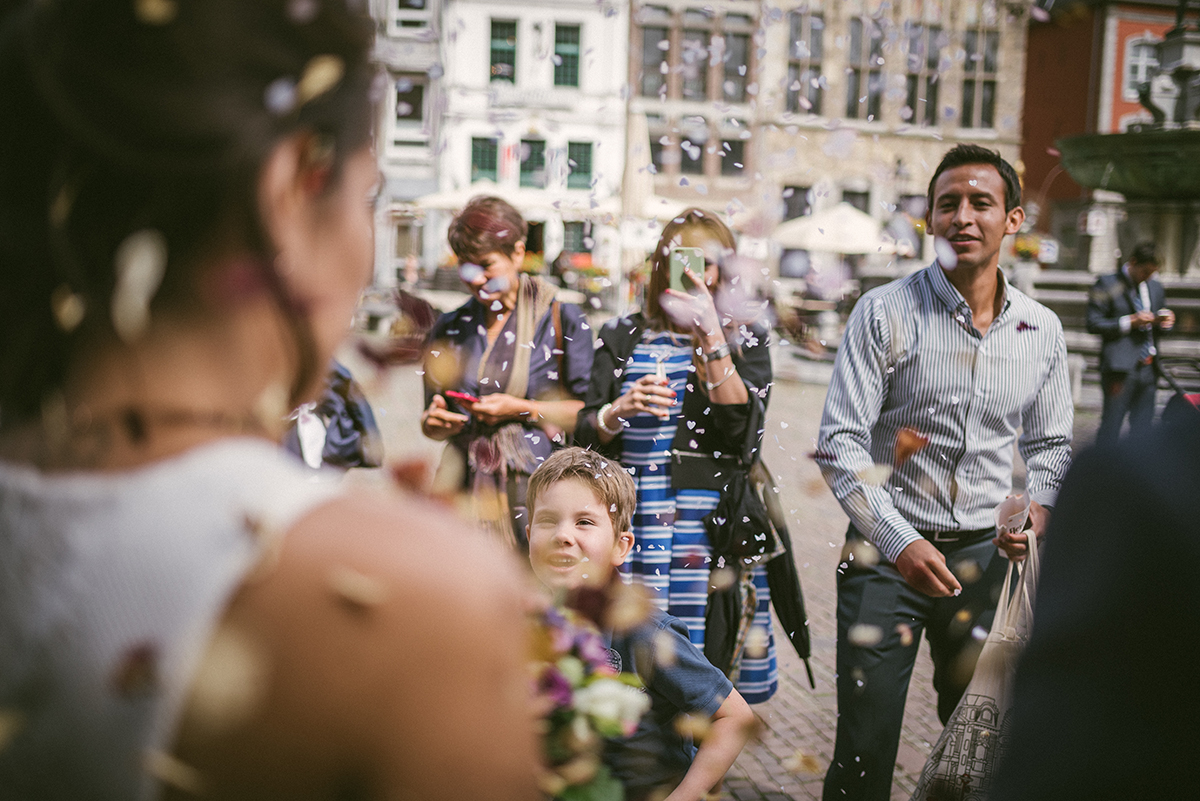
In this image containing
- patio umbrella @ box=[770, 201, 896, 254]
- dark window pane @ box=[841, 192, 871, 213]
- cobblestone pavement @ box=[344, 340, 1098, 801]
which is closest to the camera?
cobblestone pavement @ box=[344, 340, 1098, 801]

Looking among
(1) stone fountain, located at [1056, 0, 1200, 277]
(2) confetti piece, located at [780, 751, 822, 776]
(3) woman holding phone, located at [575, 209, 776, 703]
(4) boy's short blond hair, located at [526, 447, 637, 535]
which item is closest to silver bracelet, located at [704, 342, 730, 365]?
(3) woman holding phone, located at [575, 209, 776, 703]

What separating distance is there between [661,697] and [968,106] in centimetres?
3228

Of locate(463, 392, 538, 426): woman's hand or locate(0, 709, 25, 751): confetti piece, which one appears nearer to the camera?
locate(0, 709, 25, 751): confetti piece

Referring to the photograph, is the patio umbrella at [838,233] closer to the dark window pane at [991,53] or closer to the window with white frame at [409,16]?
the dark window pane at [991,53]

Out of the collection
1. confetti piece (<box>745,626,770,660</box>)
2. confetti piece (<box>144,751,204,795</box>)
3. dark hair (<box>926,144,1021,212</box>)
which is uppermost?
dark hair (<box>926,144,1021,212</box>)

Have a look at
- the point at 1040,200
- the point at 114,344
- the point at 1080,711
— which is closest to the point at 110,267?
the point at 114,344

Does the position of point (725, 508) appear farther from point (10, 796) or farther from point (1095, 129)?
point (1095, 129)

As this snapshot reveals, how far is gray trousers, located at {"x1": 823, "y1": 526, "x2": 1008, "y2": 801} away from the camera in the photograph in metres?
2.92

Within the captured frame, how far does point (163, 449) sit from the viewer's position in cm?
79

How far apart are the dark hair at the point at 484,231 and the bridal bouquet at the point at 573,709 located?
270cm

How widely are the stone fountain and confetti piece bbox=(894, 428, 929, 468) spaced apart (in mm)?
8646

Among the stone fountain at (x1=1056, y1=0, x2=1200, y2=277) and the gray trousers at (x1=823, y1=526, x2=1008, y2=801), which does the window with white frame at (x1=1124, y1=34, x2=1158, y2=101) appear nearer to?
the stone fountain at (x1=1056, y1=0, x2=1200, y2=277)

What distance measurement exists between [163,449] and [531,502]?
201cm

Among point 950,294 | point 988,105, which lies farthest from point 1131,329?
point 988,105
